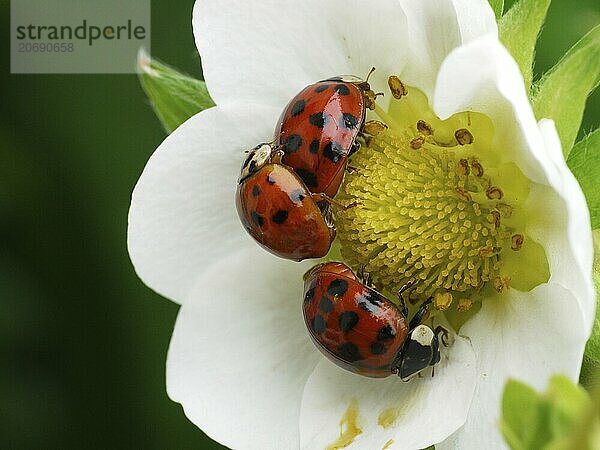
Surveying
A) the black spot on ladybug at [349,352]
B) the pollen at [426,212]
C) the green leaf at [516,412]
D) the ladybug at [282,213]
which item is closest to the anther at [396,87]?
the pollen at [426,212]

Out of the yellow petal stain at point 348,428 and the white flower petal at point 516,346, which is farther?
the yellow petal stain at point 348,428

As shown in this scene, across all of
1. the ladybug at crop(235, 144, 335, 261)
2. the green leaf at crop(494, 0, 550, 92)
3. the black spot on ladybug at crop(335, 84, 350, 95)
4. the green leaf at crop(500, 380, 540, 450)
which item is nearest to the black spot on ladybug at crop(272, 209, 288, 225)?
the ladybug at crop(235, 144, 335, 261)

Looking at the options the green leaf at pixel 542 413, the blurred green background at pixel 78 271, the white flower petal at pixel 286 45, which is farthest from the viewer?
the blurred green background at pixel 78 271

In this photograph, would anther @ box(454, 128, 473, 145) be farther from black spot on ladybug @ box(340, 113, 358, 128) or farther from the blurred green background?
the blurred green background

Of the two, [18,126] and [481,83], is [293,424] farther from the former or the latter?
[18,126]

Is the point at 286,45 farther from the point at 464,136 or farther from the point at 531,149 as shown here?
the point at 531,149

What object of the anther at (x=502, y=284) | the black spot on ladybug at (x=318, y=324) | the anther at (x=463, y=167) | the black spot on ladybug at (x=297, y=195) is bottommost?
the black spot on ladybug at (x=318, y=324)

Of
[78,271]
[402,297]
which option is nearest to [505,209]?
[402,297]

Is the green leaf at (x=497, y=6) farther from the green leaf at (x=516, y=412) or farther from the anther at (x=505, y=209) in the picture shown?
the green leaf at (x=516, y=412)

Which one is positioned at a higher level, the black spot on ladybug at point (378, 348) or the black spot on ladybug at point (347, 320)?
the black spot on ladybug at point (347, 320)
